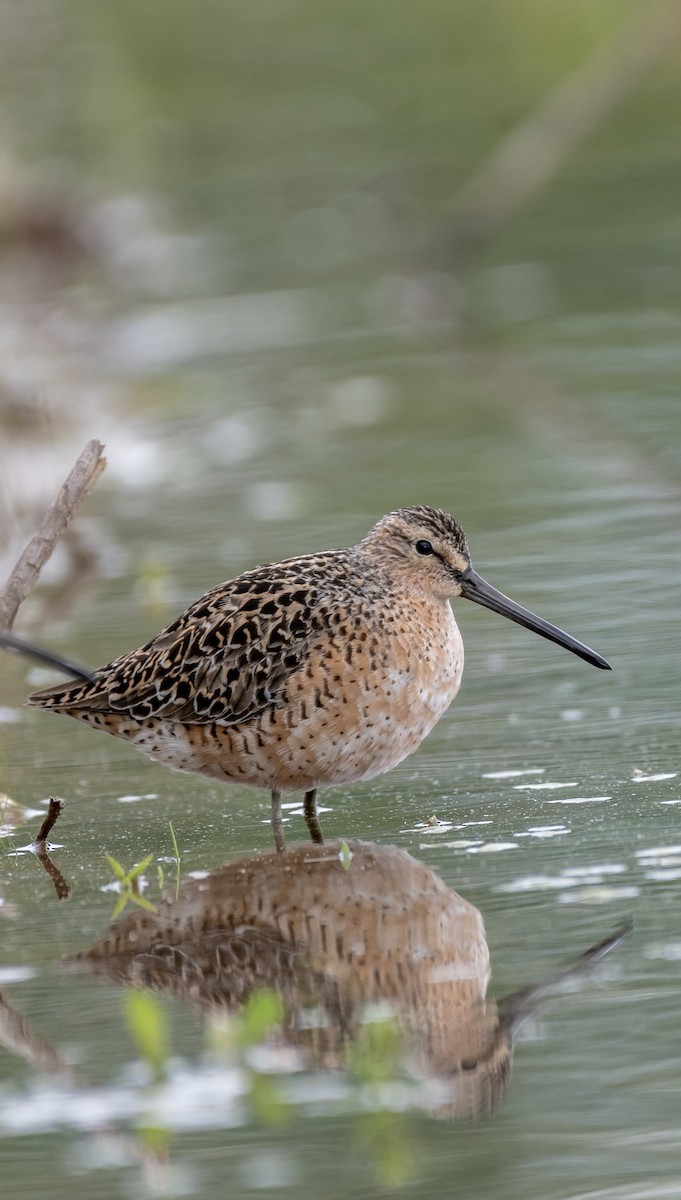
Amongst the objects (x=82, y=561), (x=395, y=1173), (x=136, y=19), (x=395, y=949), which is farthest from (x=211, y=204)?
(x=395, y=1173)

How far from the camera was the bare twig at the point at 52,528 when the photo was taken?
6.11m

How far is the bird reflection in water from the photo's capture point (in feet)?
14.3

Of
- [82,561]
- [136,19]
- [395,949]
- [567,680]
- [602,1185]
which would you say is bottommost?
[602,1185]

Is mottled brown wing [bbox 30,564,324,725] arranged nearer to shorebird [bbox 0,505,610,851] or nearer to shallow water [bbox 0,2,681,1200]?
shorebird [bbox 0,505,610,851]

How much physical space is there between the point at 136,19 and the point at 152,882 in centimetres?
1925

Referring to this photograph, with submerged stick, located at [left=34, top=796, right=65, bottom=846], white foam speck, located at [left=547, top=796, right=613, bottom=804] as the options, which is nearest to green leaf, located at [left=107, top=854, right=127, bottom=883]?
submerged stick, located at [left=34, top=796, right=65, bottom=846]

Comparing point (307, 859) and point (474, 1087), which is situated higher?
point (307, 859)

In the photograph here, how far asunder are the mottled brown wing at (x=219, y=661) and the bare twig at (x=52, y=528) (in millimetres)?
436

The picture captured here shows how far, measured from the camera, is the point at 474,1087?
4156 mm

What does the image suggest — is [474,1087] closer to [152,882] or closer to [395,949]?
[395,949]

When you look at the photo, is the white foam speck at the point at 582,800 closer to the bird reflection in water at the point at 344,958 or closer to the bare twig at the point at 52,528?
the bird reflection in water at the point at 344,958

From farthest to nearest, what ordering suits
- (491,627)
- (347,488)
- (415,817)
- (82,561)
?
(347,488)
(82,561)
(491,627)
(415,817)

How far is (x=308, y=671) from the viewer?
6105 mm

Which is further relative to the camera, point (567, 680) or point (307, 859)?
point (567, 680)
